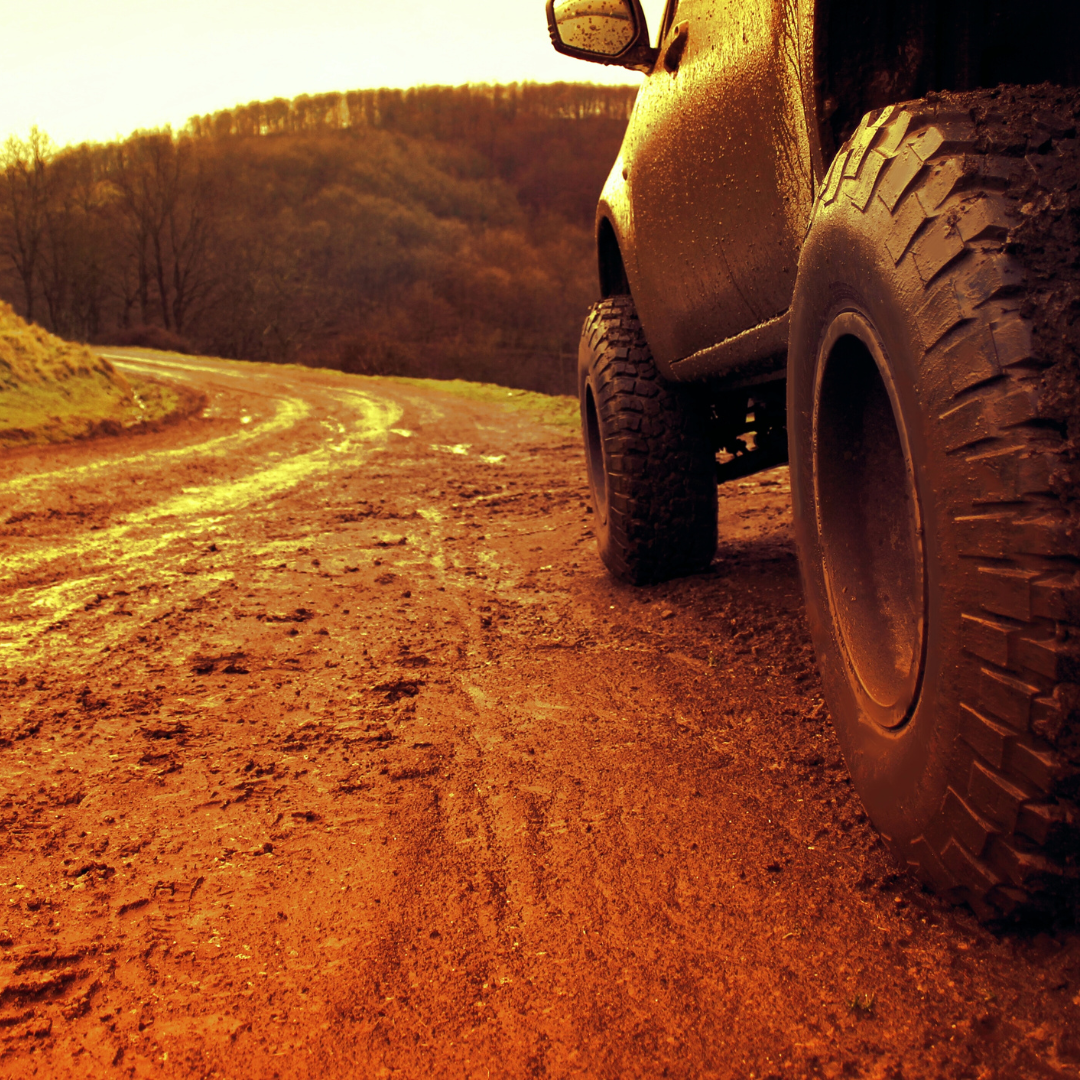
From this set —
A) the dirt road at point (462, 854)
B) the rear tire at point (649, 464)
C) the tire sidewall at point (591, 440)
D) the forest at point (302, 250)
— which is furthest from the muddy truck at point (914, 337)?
the forest at point (302, 250)

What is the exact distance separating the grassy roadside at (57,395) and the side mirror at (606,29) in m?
7.72

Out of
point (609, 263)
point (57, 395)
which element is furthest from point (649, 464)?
point (57, 395)

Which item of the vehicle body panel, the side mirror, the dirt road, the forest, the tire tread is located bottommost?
the dirt road

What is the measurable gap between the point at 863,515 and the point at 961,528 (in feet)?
1.90

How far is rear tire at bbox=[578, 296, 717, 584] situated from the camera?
10.6 feet

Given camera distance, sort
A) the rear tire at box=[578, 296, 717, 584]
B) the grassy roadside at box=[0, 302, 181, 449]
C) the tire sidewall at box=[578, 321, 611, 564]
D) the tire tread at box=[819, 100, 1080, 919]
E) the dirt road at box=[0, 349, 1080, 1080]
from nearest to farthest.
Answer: the tire tread at box=[819, 100, 1080, 919]
the dirt road at box=[0, 349, 1080, 1080]
the rear tire at box=[578, 296, 717, 584]
the tire sidewall at box=[578, 321, 611, 564]
the grassy roadside at box=[0, 302, 181, 449]

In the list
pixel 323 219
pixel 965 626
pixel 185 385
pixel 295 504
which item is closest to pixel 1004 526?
pixel 965 626

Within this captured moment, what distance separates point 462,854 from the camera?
1585 millimetres

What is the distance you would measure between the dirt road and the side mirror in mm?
1867

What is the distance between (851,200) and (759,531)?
303cm

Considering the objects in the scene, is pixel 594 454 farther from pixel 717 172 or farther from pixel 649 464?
pixel 717 172

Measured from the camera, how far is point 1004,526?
3.46 ft

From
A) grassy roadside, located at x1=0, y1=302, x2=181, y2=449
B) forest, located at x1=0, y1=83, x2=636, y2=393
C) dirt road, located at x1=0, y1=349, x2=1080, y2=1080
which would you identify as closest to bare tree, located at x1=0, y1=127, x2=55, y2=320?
forest, located at x1=0, y1=83, x2=636, y2=393

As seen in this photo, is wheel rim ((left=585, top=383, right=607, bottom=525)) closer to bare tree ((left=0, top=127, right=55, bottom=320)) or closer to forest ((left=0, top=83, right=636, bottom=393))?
forest ((left=0, top=83, right=636, bottom=393))
